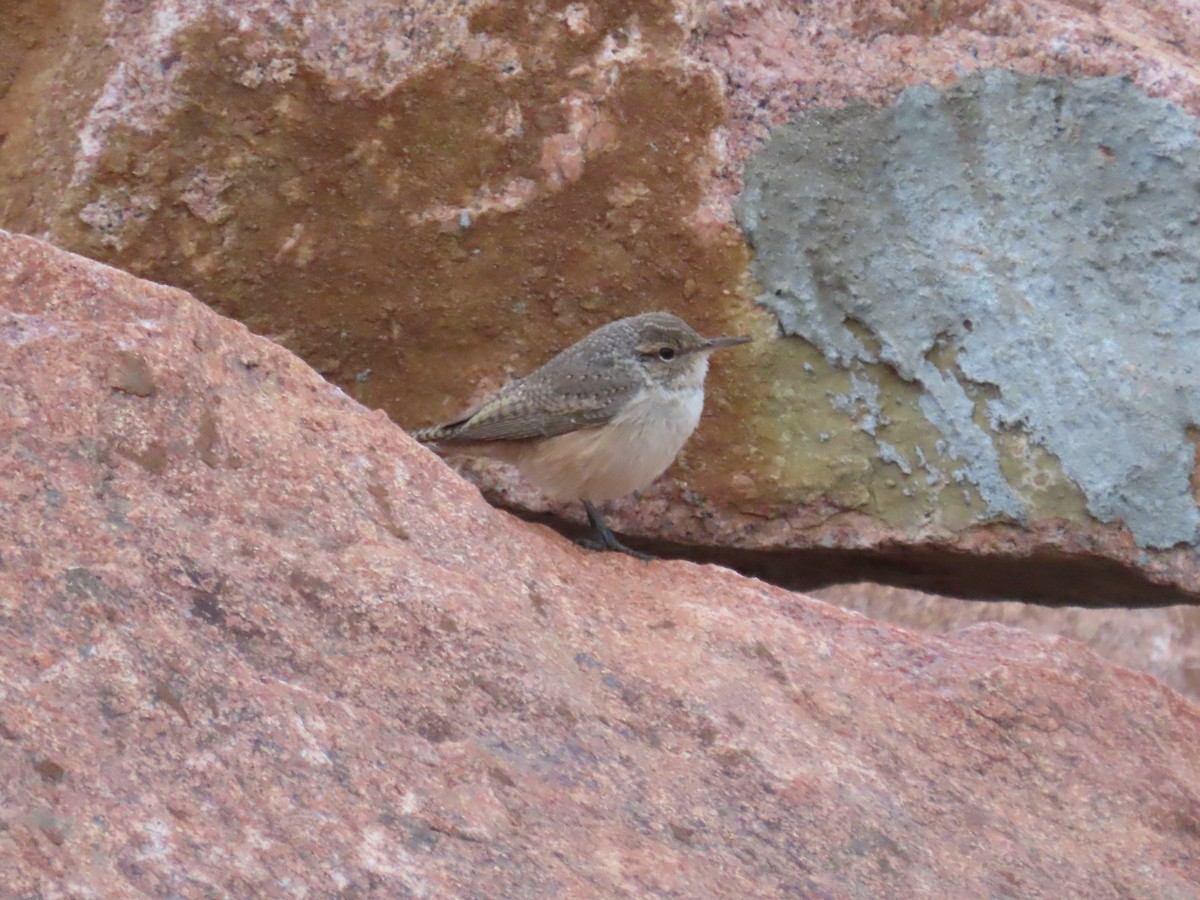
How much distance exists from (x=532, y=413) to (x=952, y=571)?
1.77 m

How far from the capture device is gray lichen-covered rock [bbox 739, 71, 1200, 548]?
5.15 metres

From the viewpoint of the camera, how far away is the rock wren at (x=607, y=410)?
17.1ft

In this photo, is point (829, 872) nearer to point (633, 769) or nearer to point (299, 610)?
point (633, 769)

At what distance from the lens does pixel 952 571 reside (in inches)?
219

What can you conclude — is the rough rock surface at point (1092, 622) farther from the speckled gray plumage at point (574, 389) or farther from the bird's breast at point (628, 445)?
the speckled gray plumage at point (574, 389)

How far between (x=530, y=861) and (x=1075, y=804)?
161cm

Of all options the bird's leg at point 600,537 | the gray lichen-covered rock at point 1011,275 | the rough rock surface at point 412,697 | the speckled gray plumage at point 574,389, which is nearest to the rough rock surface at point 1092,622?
the bird's leg at point 600,537

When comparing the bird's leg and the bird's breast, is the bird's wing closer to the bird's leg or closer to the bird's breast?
the bird's breast

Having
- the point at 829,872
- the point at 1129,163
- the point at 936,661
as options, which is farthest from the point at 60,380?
the point at 1129,163

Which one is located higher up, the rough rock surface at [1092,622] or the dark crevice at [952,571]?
the dark crevice at [952,571]

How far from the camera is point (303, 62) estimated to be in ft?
17.0

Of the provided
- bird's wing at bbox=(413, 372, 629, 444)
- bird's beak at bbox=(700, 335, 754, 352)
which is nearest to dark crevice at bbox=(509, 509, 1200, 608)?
bird's wing at bbox=(413, 372, 629, 444)

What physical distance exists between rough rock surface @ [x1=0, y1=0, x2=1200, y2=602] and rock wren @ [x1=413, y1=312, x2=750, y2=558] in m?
0.22

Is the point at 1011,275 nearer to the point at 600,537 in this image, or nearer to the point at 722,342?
the point at 722,342
